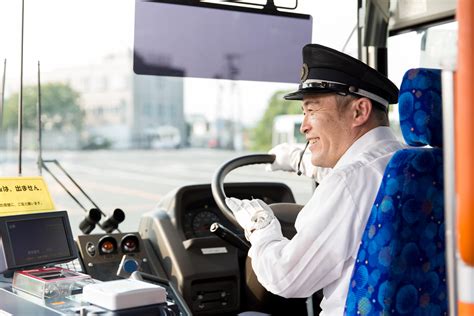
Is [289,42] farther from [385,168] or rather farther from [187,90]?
[385,168]

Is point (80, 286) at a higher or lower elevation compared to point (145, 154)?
lower

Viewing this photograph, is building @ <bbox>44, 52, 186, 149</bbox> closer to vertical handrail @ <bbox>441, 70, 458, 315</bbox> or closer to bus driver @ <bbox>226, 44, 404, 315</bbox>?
bus driver @ <bbox>226, 44, 404, 315</bbox>

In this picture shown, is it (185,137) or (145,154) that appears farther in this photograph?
(145,154)

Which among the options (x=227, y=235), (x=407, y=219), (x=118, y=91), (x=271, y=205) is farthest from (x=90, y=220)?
(x=118, y=91)

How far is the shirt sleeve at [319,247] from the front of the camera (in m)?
1.79

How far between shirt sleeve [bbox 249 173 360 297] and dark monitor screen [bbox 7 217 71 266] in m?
0.82

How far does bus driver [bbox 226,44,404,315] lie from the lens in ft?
5.90

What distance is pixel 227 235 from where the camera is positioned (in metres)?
2.42

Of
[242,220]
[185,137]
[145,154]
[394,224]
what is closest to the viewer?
[394,224]

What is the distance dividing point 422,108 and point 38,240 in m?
1.34

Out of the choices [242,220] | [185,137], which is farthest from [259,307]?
[185,137]

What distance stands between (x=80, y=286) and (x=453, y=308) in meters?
1.33

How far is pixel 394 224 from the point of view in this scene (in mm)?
1689

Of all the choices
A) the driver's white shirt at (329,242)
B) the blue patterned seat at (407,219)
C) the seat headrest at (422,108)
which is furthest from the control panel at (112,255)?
the seat headrest at (422,108)
